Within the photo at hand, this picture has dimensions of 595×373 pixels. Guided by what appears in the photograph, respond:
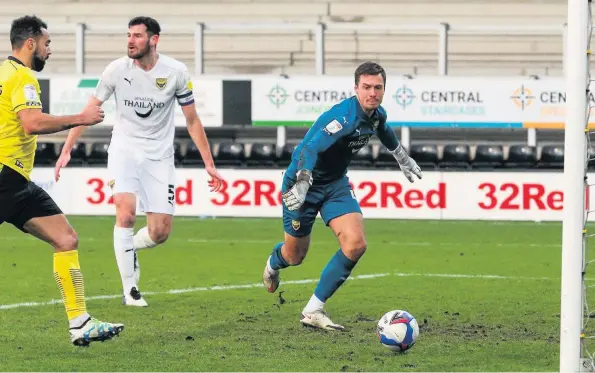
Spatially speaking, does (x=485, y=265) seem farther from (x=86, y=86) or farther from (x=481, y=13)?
(x=481, y=13)

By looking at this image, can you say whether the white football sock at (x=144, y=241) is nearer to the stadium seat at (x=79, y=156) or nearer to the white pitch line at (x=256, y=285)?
the white pitch line at (x=256, y=285)

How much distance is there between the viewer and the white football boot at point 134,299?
32.2 ft

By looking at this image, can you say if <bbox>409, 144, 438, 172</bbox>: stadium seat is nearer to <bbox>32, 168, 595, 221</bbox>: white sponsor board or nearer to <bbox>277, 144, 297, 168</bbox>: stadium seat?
<bbox>32, 168, 595, 221</bbox>: white sponsor board

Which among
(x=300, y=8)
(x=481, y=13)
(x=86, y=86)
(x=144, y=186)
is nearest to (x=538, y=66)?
(x=481, y=13)

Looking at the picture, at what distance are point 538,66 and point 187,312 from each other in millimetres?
17353

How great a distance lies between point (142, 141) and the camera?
1013 centimetres

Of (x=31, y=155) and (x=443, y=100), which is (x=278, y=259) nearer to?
(x=31, y=155)

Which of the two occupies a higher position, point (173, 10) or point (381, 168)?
point (173, 10)

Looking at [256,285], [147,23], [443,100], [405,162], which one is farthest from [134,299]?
[443,100]

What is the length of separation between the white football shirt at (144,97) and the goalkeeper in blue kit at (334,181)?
163cm

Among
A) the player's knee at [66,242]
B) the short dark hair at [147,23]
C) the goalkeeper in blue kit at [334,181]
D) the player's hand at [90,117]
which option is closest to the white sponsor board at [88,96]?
the short dark hair at [147,23]

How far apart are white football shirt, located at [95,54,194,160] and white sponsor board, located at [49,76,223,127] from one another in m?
10.3

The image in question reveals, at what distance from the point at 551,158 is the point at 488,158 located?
1.01 meters

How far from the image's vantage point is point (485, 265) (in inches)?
534
